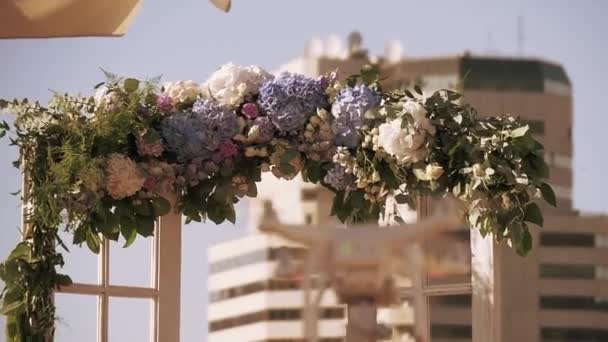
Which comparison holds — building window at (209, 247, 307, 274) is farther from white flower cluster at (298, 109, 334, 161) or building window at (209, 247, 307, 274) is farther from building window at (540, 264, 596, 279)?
building window at (540, 264, 596, 279)

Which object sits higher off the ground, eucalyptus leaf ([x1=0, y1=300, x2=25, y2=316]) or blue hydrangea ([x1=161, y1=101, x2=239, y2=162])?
blue hydrangea ([x1=161, y1=101, x2=239, y2=162])

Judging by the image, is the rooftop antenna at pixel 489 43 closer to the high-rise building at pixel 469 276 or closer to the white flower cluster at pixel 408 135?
the high-rise building at pixel 469 276

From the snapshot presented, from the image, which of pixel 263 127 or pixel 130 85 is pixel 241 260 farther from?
pixel 130 85

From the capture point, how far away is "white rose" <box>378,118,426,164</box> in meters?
3.99

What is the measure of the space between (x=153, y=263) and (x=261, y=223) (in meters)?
0.93

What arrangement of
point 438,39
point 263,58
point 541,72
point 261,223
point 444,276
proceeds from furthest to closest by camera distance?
point 541,72 → point 438,39 → point 263,58 → point 444,276 → point 261,223

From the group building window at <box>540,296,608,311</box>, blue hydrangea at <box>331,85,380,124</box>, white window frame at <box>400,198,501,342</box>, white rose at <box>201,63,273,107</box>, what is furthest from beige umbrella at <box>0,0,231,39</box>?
building window at <box>540,296,608,311</box>

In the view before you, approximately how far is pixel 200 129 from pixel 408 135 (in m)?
0.63

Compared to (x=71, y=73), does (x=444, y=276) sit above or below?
below

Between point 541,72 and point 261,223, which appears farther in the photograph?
point 541,72

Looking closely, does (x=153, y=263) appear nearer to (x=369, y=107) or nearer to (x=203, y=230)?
(x=203, y=230)

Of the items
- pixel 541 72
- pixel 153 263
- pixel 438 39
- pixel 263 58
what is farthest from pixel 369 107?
pixel 541 72

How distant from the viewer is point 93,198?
4.14 m

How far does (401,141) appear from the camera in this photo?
4.00 metres
